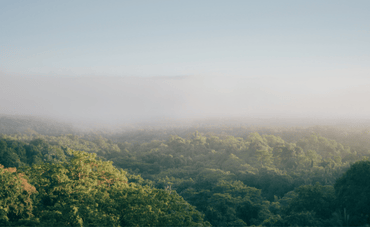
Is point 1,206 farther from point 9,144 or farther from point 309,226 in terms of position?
point 9,144

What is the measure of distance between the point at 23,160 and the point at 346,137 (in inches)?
4999

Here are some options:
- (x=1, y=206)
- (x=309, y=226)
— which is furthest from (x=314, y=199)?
(x=1, y=206)

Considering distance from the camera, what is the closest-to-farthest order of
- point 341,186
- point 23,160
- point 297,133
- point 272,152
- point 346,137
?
point 341,186 < point 23,160 < point 272,152 < point 346,137 < point 297,133

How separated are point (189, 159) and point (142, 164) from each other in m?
17.8

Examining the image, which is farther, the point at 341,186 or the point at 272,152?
the point at 272,152

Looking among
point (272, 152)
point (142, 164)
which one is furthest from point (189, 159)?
point (272, 152)

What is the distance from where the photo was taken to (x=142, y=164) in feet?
328

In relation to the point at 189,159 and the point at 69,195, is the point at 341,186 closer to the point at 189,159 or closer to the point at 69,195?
the point at 69,195

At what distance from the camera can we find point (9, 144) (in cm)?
9031

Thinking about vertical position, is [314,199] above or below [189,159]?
above

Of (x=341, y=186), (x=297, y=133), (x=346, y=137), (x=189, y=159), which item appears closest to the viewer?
(x=341, y=186)

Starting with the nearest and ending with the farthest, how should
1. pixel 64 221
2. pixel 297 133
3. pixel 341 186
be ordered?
pixel 64 221, pixel 341 186, pixel 297 133

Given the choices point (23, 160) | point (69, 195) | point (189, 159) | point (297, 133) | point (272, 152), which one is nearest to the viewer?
point (69, 195)

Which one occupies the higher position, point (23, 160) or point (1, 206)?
point (1, 206)
